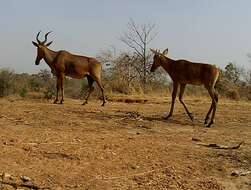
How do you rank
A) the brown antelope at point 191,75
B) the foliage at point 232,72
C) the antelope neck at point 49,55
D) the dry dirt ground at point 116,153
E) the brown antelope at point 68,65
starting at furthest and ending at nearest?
the foliage at point 232,72 → the antelope neck at point 49,55 → the brown antelope at point 68,65 → the brown antelope at point 191,75 → the dry dirt ground at point 116,153

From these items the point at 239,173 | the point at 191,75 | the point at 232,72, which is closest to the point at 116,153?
the point at 239,173

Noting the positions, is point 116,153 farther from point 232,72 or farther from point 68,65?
point 232,72

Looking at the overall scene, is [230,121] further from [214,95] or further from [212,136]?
[212,136]

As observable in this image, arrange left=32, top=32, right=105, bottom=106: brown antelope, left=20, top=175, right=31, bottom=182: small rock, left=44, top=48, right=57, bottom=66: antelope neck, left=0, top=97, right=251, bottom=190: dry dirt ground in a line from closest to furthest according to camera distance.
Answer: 1. left=20, top=175, right=31, bottom=182: small rock
2. left=0, top=97, right=251, bottom=190: dry dirt ground
3. left=32, top=32, right=105, bottom=106: brown antelope
4. left=44, top=48, right=57, bottom=66: antelope neck

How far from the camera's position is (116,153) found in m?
7.87

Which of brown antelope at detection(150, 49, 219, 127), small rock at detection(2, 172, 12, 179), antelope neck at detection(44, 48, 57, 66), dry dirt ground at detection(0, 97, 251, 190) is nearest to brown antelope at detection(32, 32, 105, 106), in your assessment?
antelope neck at detection(44, 48, 57, 66)

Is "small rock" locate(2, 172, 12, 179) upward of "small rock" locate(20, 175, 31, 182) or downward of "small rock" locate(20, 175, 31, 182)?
upward

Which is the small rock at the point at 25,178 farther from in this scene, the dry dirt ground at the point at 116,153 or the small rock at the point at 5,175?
the small rock at the point at 5,175

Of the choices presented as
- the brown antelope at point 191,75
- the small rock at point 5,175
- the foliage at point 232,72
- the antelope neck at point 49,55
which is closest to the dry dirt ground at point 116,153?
the small rock at point 5,175

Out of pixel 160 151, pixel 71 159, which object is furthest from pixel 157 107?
pixel 71 159

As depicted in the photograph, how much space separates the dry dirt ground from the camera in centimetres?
660

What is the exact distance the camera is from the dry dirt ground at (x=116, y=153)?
21.6ft

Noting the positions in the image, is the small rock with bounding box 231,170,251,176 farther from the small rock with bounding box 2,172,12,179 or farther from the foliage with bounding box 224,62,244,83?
the foliage with bounding box 224,62,244,83

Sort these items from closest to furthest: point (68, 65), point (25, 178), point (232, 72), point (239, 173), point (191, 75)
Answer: point (25, 178) → point (239, 173) → point (191, 75) → point (68, 65) → point (232, 72)
